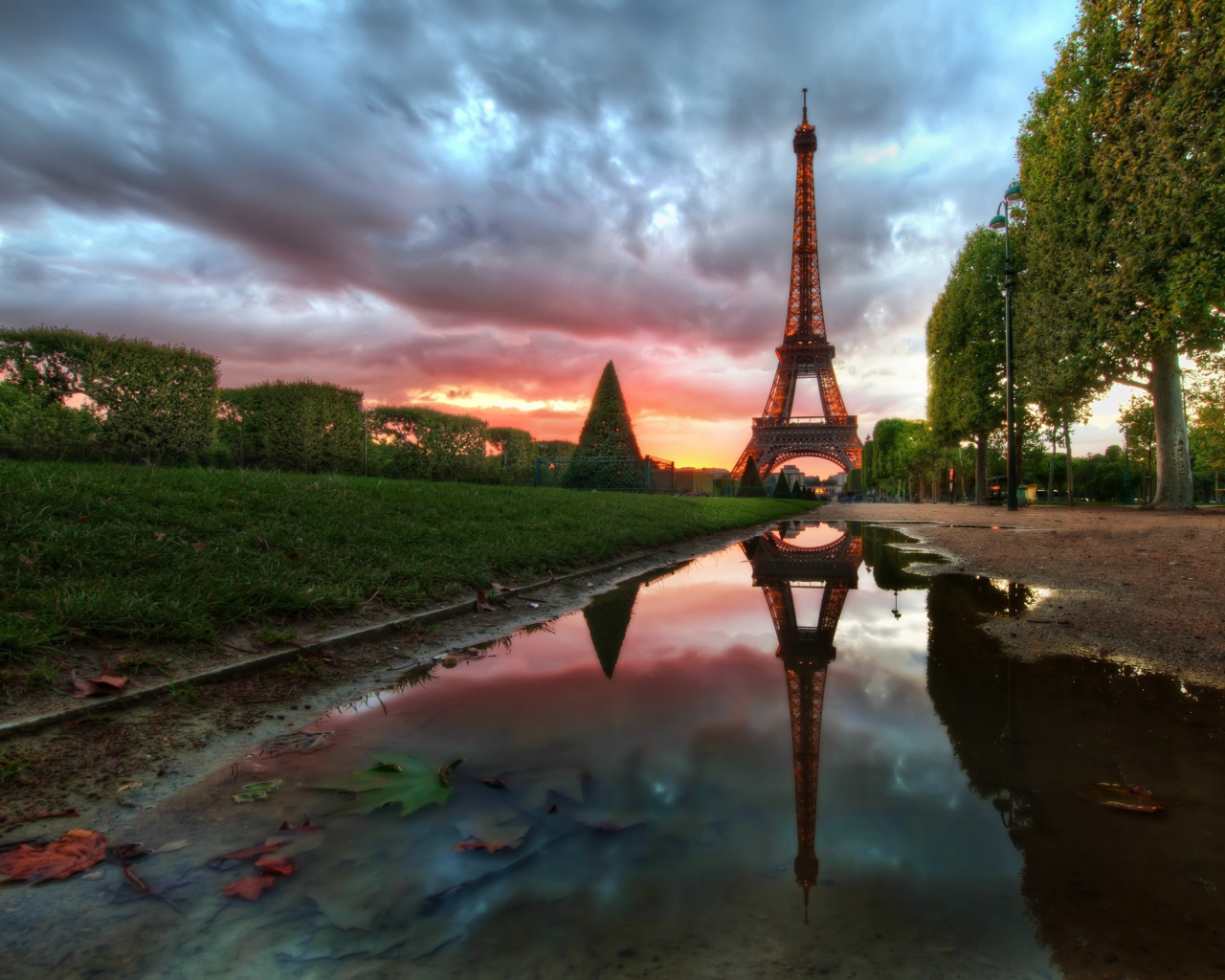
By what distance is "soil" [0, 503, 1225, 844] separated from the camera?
2070mm

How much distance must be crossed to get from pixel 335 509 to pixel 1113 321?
17.4 metres

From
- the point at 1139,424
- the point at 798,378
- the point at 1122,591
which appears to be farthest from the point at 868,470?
the point at 1122,591

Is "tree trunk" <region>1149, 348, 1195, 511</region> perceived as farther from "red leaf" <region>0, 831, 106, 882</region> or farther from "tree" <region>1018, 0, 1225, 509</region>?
"red leaf" <region>0, 831, 106, 882</region>

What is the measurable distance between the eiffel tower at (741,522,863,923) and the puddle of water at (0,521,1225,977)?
0.02m

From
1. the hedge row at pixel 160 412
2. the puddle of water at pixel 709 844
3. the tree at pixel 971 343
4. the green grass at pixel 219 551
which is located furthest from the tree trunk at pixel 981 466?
the puddle of water at pixel 709 844

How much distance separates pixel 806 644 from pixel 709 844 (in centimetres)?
248

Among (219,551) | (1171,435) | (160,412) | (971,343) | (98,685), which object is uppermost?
(971,343)

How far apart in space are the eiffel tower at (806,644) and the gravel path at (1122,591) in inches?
48.0

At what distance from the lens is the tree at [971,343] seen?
82.9ft

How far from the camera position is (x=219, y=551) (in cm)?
426

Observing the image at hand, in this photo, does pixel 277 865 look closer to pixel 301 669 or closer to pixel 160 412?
pixel 301 669

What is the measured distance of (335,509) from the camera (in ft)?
20.4

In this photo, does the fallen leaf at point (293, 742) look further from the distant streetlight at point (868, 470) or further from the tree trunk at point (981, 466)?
the distant streetlight at point (868, 470)

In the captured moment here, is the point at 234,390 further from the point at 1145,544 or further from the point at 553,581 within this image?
the point at 1145,544
